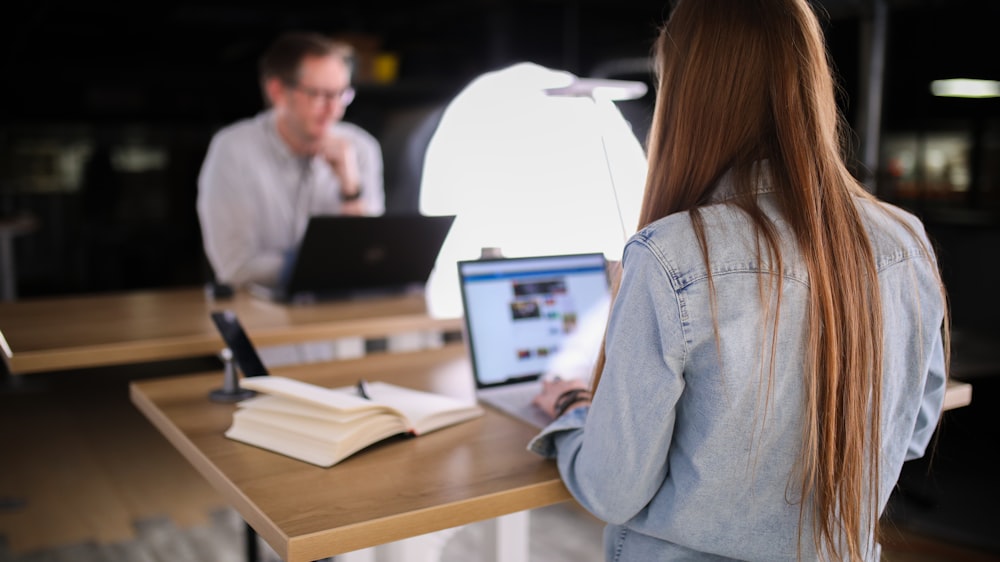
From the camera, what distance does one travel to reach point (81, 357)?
217 centimetres

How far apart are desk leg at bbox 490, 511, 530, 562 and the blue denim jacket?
1.83 feet

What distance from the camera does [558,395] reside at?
1667mm

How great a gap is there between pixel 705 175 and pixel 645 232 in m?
0.12

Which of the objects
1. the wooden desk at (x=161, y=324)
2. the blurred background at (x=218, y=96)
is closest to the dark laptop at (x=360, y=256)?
the wooden desk at (x=161, y=324)

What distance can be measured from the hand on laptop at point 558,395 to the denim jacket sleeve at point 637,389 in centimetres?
36

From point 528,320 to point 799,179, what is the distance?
0.84 metres

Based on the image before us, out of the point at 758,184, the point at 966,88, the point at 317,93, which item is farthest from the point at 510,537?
the point at 966,88

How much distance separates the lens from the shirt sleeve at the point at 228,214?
315 cm

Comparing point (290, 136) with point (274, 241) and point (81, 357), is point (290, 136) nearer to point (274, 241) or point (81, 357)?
point (274, 241)

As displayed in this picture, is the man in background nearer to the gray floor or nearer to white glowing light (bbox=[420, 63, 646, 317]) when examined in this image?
white glowing light (bbox=[420, 63, 646, 317])

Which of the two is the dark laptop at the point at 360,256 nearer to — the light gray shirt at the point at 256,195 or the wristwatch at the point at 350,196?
the light gray shirt at the point at 256,195

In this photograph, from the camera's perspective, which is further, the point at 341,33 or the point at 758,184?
the point at 341,33

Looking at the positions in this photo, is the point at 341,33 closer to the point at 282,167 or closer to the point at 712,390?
the point at 282,167

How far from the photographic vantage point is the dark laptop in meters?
2.57
